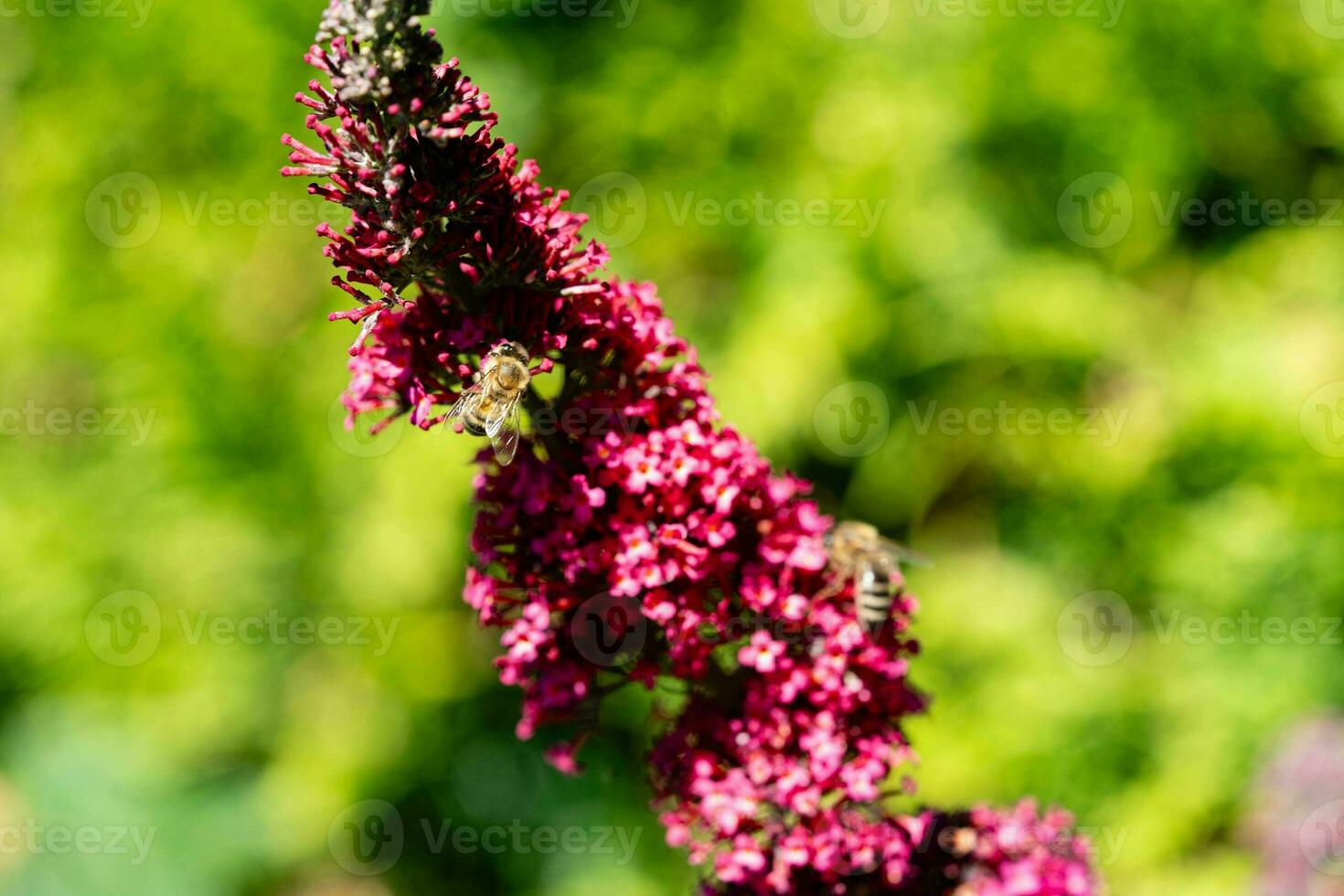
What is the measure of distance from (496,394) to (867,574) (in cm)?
73

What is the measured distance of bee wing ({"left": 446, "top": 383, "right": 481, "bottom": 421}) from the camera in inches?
65.1

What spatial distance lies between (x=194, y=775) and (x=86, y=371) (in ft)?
7.23

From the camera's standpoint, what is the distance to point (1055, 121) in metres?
5.07

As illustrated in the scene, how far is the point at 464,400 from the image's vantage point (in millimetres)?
1669

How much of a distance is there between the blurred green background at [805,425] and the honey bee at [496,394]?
3134 mm

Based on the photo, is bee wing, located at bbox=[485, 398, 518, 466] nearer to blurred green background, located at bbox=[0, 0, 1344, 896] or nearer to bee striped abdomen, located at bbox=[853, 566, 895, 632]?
bee striped abdomen, located at bbox=[853, 566, 895, 632]

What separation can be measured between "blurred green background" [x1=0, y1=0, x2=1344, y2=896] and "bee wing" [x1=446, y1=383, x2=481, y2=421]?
3144 millimetres

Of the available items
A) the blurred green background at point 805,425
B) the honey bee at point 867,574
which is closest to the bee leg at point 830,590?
the honey bee at point 867,574

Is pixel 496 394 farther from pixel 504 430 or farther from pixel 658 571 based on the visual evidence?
pixel 658 571

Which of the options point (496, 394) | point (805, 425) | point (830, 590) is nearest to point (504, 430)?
point (496, 394)

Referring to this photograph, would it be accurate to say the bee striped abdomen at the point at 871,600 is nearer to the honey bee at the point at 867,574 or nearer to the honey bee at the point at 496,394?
the honey bee at the point at 867,574

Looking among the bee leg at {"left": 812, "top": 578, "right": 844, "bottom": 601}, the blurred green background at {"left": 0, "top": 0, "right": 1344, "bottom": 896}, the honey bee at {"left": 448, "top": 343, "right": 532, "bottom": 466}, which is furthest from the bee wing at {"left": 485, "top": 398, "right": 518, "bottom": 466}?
the blurred green background at {"left": 0, "top": 0, "right": 1344, "bottom": 896}

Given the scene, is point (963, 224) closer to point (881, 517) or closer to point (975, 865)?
point (881, 517)

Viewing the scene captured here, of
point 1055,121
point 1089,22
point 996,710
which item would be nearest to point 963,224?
point 1055,121
